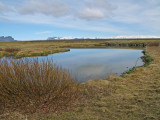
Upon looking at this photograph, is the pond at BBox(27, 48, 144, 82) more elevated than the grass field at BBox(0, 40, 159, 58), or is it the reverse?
the grass field at BBox(0, 40, 159, 58)

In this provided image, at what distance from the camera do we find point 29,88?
643 centimetres

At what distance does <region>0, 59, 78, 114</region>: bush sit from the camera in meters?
6.39

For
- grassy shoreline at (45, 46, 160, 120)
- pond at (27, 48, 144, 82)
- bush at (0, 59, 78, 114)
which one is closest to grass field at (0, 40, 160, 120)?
grassy shoreline at (45, 46, 160, 120)

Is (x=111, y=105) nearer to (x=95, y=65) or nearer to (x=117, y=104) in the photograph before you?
(x=117, y=104)

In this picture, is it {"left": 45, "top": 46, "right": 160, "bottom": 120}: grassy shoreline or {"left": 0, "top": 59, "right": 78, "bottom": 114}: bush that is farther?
{"left": 0, "top": 59, "right": 78, "bottom": 114}: bush

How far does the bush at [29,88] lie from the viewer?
6391mm

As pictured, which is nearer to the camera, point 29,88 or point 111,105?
point 29,88

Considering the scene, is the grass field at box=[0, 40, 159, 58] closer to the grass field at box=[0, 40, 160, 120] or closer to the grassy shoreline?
the grass field at box=[0, 40, 160, 120]

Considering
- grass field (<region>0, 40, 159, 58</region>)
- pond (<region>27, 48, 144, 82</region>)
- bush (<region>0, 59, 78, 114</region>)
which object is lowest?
pond (<region>27, 48, 144, 82</region>)

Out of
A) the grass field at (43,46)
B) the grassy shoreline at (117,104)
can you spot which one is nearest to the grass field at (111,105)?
the grassy shoreline at (117,104)

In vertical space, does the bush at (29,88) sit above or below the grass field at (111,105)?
above

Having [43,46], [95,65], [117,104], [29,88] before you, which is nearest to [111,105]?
[117,104]

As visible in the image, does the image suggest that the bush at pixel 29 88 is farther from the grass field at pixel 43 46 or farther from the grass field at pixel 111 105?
the grass field at pixel 43 46

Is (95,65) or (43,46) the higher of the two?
(43,46)
